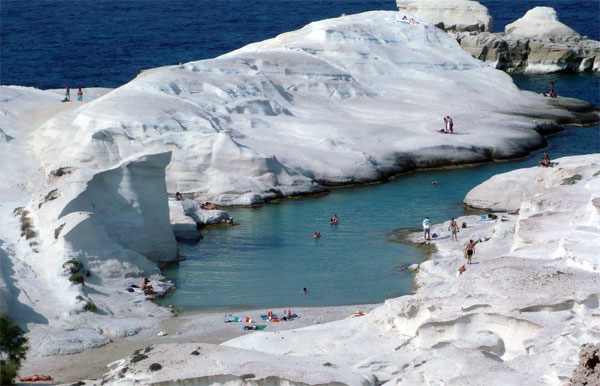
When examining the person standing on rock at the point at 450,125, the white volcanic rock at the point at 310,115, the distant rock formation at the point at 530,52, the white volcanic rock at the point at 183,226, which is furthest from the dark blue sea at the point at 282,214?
the person standing on rock at the point at 450,125

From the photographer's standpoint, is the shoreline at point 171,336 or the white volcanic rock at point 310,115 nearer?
the shoreline at point 171,336

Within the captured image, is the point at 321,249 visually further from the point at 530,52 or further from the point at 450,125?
the point at 530,52

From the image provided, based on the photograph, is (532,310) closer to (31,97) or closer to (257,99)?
(257,99)

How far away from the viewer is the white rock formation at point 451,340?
30.1 m

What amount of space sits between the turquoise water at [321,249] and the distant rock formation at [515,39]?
32558mm

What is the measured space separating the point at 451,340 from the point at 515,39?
7087 centimetres

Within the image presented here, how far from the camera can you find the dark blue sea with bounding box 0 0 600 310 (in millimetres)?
45281

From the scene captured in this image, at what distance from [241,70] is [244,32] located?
56.0 metres

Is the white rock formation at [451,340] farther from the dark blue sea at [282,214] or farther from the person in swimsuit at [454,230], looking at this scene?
the person in swimsuit at [454,230]

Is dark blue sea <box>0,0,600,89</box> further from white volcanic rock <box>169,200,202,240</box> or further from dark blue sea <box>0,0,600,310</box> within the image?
white volcanic rock <box>169,200,202,240</box>

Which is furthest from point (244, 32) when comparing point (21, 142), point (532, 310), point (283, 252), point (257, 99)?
point (532, 310)

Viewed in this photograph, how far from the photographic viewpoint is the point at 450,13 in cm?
10238

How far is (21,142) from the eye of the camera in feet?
200

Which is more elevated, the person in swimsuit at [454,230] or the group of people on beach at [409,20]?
the group of people on beach at [409,20]
